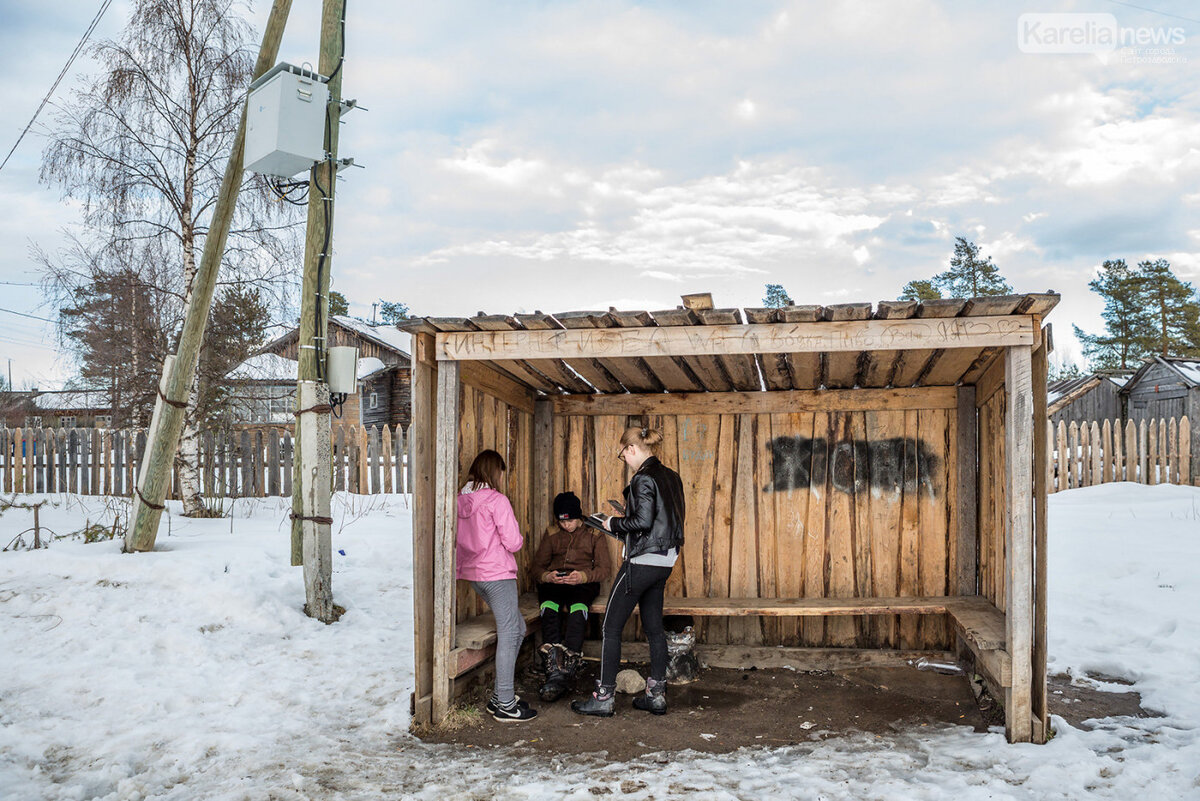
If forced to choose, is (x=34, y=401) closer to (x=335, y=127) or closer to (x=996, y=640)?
(x=335, y=127)

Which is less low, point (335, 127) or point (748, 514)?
point (335, 127)

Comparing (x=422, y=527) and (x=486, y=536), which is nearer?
(x=422, y=527)

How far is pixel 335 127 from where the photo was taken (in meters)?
7.01

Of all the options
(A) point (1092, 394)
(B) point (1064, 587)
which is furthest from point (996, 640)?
(A) point (1092, 394)

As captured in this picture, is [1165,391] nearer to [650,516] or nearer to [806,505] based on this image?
[806,505]

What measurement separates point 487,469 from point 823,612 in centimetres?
280

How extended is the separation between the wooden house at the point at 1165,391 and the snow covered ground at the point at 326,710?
505 inches

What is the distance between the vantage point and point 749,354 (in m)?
5.49

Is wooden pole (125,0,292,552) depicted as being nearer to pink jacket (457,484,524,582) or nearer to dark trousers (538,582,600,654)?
pink jacket (457,484,524,582)

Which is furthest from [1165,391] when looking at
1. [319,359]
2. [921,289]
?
[319,359]

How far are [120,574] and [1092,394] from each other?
26.8m

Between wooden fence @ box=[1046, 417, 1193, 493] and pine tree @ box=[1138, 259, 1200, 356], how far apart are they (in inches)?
900

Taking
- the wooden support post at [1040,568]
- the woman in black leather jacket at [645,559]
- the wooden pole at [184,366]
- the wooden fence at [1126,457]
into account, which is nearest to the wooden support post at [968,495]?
the wooden support post at [1040,568]

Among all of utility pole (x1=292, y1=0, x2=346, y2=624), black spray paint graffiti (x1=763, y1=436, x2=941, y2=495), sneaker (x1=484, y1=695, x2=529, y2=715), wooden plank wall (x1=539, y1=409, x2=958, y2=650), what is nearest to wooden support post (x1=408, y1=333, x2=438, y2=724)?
sneaker (x1=484, y1=695, x2=529, y2=715)
